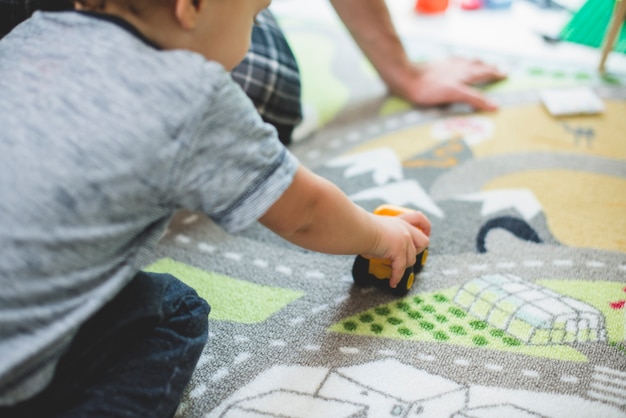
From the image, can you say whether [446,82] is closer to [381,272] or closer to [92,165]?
[381,272]

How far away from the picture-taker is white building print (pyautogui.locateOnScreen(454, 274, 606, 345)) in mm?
776

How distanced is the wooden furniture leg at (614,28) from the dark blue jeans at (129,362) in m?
1.15

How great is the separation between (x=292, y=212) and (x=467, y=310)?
0.34 m

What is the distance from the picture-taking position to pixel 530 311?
806 mm

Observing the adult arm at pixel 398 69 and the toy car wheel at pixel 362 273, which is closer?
the toy car wheel at pixel 362 273

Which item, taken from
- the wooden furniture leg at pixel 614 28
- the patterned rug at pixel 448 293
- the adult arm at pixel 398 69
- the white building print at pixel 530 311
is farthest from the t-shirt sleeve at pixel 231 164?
the wooden furniture leg at pixel 614 28

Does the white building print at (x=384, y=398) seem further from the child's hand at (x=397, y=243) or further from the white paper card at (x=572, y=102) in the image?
the white paper card at (x=572, y=102)

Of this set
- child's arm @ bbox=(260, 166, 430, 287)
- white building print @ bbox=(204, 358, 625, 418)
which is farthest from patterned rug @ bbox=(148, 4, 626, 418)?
child's arm @ bbox=(260, 166, 430, 287)

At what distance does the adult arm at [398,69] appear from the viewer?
4.05 feet

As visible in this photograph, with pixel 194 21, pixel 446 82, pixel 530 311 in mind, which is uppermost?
pixel 194 21

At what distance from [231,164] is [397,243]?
0.95ft

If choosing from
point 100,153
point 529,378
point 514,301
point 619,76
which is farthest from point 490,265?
point 619,76

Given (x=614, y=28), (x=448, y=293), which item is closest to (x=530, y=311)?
(x=448, y=293)

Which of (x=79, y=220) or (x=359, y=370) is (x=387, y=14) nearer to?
(x=359, y=370)
